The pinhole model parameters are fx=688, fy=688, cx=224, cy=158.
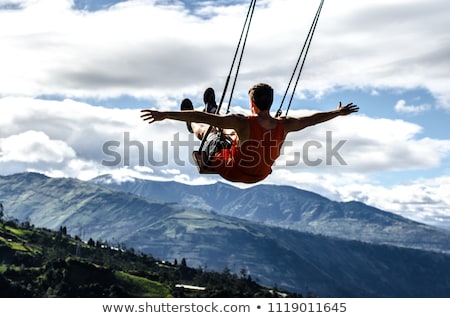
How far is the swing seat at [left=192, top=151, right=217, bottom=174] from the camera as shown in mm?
17423

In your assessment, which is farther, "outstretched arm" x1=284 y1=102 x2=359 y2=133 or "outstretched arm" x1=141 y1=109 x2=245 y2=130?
"outstretched arm" x1=284 y1=102 x2=359 y2=133

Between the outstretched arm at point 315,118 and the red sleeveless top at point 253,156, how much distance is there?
35 cm

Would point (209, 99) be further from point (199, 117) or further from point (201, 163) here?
point (199, 117)

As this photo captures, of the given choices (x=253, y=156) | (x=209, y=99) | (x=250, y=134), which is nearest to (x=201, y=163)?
(x=253, y=156)

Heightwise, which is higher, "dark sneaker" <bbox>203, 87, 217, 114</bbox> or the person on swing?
"dark sneaker" <bbox>203, 87, 217, 114</bbox>

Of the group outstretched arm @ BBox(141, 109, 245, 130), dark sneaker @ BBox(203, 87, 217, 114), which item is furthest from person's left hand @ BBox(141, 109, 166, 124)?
dark sneaker @ BBox(203, 87, 217, 114)

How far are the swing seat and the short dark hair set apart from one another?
2692 mm

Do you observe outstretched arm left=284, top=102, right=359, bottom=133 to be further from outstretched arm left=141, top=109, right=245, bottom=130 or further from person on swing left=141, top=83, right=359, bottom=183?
outstretched arm left=141, top=109, right=245, bottom=130

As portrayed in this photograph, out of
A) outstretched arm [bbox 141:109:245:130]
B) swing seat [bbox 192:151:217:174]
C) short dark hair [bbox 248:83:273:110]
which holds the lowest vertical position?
swing seat [bbox 192:151:217:174]

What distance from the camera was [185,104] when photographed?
21.4 metres

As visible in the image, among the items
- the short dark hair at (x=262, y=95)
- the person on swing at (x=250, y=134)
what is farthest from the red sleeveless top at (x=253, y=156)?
the short dark hair at (x=262, y=95)
